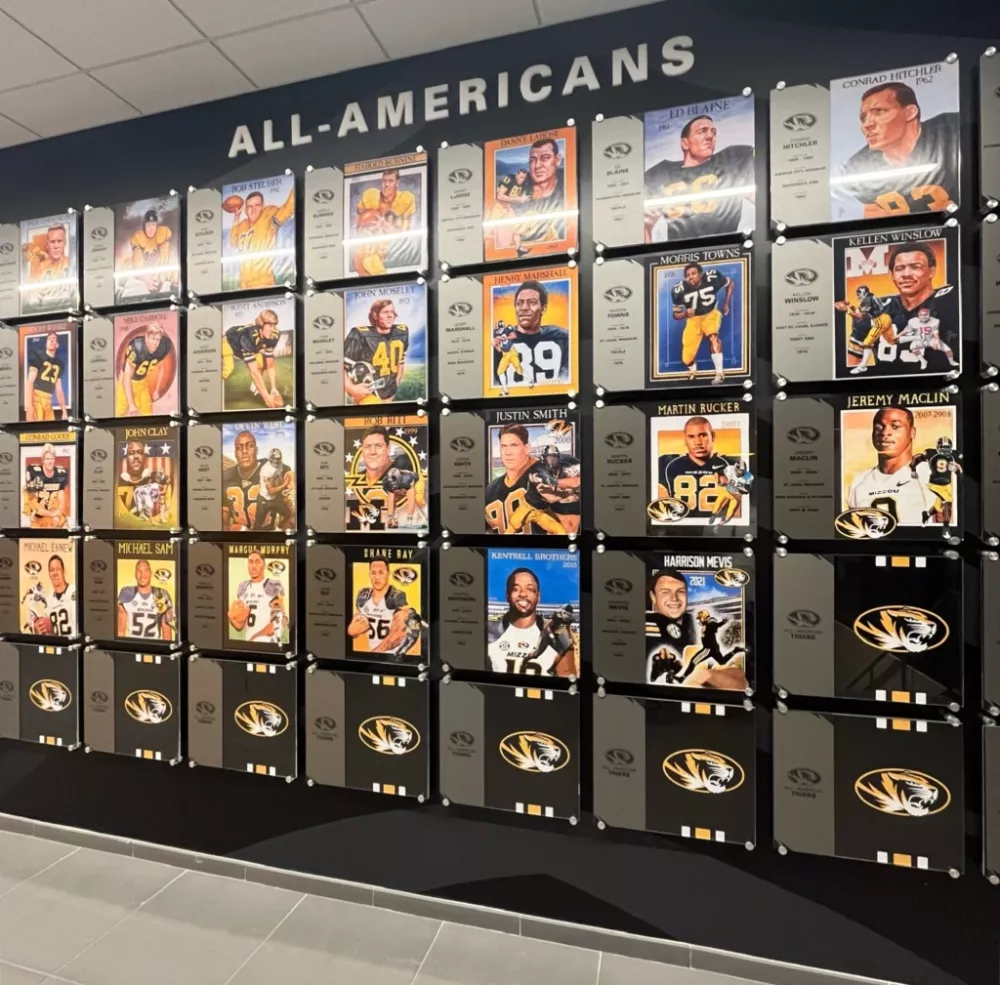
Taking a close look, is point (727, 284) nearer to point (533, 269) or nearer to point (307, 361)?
point (533, 269)

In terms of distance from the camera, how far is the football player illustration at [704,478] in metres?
1.86

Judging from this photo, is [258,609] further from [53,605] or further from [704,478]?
[704,478]

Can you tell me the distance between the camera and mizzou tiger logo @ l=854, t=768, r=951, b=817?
1697 mm

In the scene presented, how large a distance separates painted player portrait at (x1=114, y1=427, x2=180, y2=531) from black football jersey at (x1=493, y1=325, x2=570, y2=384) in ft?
4.68

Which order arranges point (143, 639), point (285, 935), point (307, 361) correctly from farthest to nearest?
point (143, 639)
point (307, 361)
point (285, 935)

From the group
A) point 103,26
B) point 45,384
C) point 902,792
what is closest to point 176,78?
point 103,26

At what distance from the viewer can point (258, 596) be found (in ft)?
7.50

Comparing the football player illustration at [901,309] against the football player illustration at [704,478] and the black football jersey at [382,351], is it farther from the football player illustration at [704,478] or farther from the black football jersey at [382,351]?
the black football jersey at [382,351]

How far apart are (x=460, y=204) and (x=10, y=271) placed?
2.08m

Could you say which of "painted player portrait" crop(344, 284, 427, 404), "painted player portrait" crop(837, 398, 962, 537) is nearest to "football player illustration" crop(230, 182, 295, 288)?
"painted player portrait" crop(344, 284, 427, 404)

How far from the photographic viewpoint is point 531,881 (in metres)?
2.05

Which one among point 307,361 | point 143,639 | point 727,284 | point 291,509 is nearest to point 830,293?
point 727,284

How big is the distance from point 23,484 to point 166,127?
163 cm

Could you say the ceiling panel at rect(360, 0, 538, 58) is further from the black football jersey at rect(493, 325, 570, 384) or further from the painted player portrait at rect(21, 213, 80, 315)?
the painted player portrait at rect(21, 213, 80, 315)
